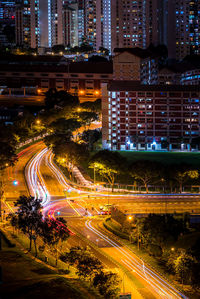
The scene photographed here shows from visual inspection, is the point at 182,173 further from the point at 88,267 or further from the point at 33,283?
the point at 33,283

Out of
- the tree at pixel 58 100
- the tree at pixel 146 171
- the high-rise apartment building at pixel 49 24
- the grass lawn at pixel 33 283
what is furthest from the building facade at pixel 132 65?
the grass lawn at pixel 33 283

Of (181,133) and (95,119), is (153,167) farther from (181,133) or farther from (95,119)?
(95,119)

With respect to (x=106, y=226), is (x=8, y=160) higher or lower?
higher

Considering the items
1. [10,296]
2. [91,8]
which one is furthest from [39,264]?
[91,8]

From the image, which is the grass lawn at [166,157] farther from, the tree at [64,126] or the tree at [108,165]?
the tree at [64,126]

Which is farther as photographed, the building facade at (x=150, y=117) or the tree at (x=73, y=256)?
the building facade at (x=150, y=117)
